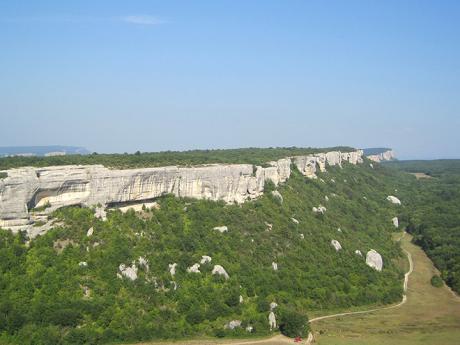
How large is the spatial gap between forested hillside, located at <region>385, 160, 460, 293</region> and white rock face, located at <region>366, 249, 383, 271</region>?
7.71m

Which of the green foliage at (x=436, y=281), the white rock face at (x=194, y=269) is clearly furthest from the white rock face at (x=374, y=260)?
the white rock face at (x=194, y=269)

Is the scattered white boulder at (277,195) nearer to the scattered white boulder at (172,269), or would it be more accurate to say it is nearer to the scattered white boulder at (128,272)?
the scattered white boulder at (172,269)

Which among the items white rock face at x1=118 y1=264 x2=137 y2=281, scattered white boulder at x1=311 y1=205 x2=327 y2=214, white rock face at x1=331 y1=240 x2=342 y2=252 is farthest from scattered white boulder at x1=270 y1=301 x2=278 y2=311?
scattered white boulder at x1=311 y1=205 x2=327 y2=214

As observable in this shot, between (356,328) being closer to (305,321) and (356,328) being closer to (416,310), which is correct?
(305,321)

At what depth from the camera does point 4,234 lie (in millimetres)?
40156

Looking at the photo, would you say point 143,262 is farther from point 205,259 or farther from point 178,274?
point 205,259

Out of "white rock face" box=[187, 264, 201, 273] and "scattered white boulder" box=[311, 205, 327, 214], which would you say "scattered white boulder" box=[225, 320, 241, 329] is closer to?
"white rock face" box=[187, 264, 201, 273]

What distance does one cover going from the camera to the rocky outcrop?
41219mm

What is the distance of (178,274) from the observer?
4512 cm

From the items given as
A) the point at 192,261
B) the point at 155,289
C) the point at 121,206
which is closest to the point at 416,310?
the point at 192,261

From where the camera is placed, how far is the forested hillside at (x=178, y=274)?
37.8 meters

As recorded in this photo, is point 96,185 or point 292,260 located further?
point 292,260

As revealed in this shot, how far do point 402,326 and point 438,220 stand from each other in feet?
129

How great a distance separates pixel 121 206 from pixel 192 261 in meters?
8.33
